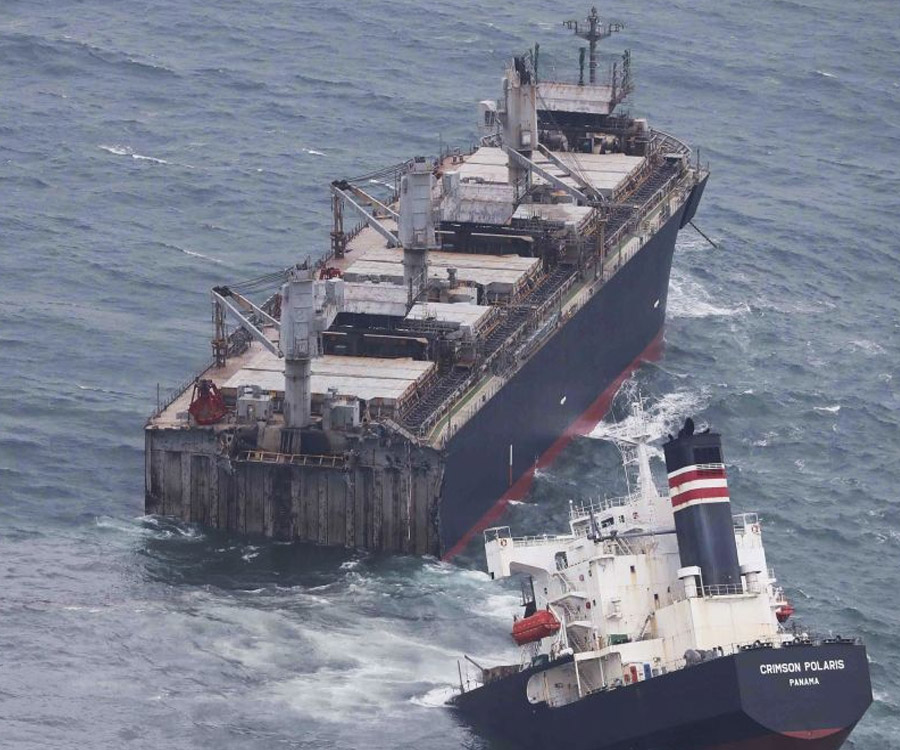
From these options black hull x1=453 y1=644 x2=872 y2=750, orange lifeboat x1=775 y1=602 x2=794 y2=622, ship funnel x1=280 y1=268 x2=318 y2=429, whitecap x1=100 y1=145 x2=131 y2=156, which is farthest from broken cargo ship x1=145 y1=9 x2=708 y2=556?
black hull x1=453 y1=644 x2=872 y2=750

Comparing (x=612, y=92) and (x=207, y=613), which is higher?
(x=612, y=92)

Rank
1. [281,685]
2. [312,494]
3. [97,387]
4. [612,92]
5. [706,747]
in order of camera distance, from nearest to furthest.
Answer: [706,747]
[281,685]
[312,494]
[97,387]
[612,92]

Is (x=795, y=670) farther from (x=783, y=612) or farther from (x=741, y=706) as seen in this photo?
(x=783, y=612)

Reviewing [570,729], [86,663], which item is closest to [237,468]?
[86,663]

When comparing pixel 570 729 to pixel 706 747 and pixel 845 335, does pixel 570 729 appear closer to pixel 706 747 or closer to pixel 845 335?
pixel 706 747

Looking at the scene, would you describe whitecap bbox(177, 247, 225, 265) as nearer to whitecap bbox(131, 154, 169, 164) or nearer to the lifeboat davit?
whitecap bbox(131, 154, 169, 164)

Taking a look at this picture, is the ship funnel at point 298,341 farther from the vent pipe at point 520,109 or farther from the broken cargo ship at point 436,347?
the vent pipe at point 520,109
